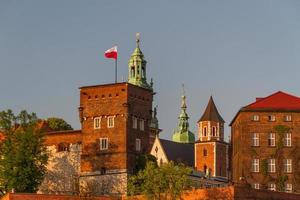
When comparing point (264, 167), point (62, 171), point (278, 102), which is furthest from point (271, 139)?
point (62, 171)

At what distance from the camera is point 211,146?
381 feet

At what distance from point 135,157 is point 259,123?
42.3 ft

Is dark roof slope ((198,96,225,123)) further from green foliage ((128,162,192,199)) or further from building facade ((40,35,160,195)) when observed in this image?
green foliage ((128,162,192,199))

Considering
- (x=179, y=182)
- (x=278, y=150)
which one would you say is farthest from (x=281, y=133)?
(x=179, y=182)

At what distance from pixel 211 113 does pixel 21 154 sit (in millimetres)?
42327

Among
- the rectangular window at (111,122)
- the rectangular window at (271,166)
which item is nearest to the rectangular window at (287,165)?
the rectangular window at (271,166)

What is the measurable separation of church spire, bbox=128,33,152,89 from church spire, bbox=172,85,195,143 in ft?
58.6

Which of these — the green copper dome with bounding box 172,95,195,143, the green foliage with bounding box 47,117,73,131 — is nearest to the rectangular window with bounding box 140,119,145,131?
the green foliage with bounding box 47,117,73,131

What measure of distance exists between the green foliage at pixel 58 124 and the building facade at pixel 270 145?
919 inches

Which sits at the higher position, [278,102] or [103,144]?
[278,102]

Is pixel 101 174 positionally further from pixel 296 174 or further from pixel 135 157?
pixel 296 174

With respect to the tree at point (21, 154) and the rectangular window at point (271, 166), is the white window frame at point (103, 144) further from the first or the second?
the rectangular window at point (271, 166)

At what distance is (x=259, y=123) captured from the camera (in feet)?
297

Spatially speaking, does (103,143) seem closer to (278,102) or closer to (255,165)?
(255,165)
